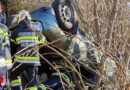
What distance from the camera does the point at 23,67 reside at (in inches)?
128

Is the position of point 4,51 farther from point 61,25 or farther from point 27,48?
point 61,25

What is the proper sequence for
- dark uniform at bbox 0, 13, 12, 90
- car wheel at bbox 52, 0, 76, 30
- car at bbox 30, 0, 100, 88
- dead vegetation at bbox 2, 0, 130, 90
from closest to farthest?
dead vegetation at bbox 2, 0, 130, 90 < dark uniform at bbox 0, 13, 12, 90 < car at bbox 30, 0, 100, 88 < car wheel at bbox 52, 0, 76, 30

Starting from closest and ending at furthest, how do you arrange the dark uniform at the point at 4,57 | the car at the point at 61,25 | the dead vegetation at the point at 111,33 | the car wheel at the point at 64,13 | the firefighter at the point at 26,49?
the dead vegetation at the point at 111,33 → the dark uniform at the point at 4,57 → the firefighter at the point at 26,49 → the car at the point at 61,25 → the car wheel at the point at 64,13

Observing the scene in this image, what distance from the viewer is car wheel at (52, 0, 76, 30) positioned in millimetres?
3779

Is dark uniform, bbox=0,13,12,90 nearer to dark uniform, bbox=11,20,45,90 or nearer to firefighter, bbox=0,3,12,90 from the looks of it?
firefighter, bbox=0,3,12,90

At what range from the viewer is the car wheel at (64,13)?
12.4ft

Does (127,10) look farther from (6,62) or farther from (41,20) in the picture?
(6,62)

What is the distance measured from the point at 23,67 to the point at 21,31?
455 mm

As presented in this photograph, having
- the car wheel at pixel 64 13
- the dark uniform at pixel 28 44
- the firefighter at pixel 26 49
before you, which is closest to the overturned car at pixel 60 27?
the car wheel at pixel 64 13

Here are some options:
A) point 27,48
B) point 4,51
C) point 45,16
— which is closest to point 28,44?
point 27,48

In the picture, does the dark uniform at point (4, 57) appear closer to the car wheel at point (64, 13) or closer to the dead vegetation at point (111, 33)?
the dead vegetation at point (111, 33)

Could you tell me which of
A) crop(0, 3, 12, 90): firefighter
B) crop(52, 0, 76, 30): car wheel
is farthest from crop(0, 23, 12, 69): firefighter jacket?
crop(52, 0, 76, 30): car wheel

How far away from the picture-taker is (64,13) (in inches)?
154

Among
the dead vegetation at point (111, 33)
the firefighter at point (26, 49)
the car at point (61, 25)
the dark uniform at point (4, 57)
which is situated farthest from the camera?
the car at point (61, 25)
